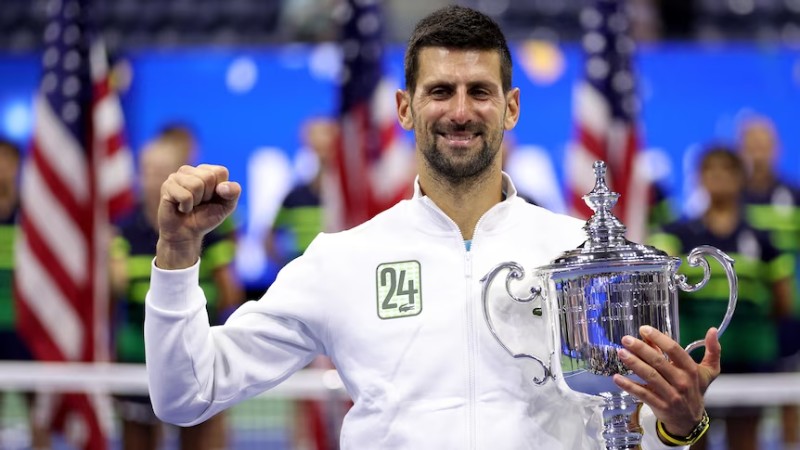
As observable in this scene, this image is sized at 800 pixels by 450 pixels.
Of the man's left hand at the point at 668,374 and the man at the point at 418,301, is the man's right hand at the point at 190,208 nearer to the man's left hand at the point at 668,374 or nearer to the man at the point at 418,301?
the man at the point at 418,301

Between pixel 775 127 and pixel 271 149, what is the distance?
4.61m

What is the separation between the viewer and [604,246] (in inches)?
90.7

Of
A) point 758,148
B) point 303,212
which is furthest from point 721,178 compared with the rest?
point 303,212

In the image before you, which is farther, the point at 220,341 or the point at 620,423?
the point at 220,341

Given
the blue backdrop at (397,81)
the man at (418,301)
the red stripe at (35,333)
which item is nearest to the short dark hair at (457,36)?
the man at (418,301)

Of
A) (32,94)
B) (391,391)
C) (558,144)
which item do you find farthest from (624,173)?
(32,94)

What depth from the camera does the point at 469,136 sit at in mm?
2404

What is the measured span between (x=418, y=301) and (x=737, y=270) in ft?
13.9

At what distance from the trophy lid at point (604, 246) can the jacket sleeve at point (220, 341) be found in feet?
1.88

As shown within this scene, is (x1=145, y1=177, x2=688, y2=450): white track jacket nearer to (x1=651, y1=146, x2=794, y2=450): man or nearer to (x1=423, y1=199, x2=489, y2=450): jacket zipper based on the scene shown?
(x1=423, y1=199, x2=489, y2=450): jacket zipper

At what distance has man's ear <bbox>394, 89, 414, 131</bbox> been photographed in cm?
254

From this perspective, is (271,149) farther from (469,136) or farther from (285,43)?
(469,136)

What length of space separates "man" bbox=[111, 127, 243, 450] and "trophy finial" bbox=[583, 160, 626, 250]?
431 centimetres

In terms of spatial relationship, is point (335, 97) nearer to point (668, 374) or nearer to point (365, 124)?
point (365, 124)
